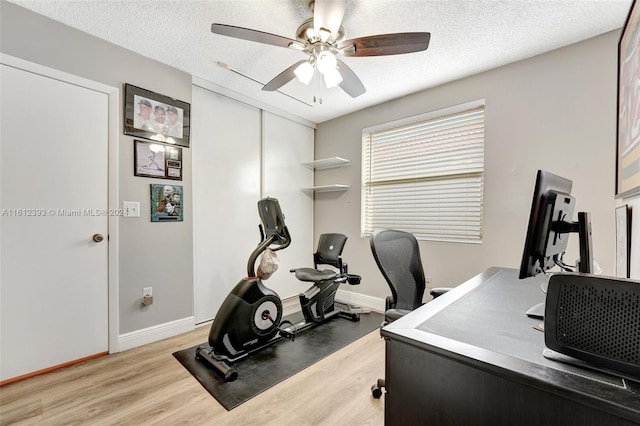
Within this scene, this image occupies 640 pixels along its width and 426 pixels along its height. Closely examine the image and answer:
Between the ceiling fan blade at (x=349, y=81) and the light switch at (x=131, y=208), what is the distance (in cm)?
201

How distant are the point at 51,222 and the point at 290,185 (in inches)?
93.1

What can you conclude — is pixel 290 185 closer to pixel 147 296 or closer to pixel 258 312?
pixel 258 312

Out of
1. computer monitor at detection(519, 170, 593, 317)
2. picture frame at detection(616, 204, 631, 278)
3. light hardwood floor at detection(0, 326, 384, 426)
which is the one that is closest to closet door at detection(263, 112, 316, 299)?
light hardwood floor at detection(0, 326, 384, 426)

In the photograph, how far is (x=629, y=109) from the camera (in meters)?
1.41

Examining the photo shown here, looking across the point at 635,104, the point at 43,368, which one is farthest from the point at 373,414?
the point at 43,368

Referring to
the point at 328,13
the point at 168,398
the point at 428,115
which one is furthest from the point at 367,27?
the point at 168,398

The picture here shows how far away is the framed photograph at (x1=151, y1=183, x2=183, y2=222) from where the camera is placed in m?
2.44

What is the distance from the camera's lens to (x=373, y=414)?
5.07 feet

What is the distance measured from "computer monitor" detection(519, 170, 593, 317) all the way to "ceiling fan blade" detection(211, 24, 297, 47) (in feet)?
5.11

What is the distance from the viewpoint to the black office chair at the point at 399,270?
5.45 ft

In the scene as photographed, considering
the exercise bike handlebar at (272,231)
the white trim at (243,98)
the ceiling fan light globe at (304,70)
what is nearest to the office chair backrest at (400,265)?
the exercise bike handlebar at (272,231)

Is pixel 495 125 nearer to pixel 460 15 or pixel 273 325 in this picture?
pixel 460 15

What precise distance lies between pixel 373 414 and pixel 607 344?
Answer: 1316 millimetres

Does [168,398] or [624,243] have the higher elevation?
[624,243]
